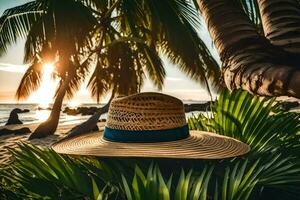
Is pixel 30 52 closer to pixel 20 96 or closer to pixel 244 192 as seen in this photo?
pixel 20 96

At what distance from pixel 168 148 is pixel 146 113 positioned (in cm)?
23

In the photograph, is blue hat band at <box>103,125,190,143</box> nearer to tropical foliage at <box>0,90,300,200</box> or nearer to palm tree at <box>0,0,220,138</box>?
tropical foliage at <box>0,90,300,200</box>

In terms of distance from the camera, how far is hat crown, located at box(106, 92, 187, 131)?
1.79m

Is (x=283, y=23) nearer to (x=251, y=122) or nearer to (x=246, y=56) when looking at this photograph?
(x=246, y=56)

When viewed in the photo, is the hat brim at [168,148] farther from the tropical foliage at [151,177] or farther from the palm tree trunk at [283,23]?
the palm tree trunk at [283,23]

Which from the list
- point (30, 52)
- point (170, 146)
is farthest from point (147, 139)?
point (30, 52)

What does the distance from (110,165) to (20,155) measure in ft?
1.31

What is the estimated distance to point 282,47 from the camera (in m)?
1.30

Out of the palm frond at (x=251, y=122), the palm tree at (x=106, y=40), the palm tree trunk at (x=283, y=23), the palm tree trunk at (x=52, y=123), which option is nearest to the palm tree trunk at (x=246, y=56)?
the palm tree trunk at (x=283, y=23)

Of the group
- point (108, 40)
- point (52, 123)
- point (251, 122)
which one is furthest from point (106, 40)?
point (251, 122)

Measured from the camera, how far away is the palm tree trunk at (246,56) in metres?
1.17

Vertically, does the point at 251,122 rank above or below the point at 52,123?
above

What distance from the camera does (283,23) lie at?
1368mm

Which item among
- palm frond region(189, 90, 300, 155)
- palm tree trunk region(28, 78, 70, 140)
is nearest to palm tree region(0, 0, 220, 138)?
palm tree trunk region(28, 78, 70, 140)
